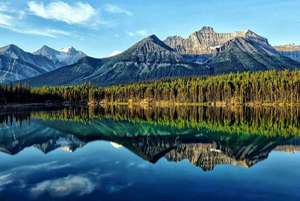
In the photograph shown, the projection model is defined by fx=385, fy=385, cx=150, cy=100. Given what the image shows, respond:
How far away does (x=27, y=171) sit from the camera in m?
48.1

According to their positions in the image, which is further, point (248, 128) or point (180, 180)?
point (248, 128)

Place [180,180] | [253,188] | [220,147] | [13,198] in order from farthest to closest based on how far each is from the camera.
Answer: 1. [220,147]
2. [180,180]
3. [253,188]
4. [13,198]

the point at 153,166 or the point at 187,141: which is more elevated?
the point at 187,141

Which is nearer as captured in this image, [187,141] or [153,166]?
[153,166]

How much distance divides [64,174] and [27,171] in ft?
19.7

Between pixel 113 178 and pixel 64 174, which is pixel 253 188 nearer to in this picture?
pixel 113 178

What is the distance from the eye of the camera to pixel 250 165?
49.8 meters

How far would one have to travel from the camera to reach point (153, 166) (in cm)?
5000

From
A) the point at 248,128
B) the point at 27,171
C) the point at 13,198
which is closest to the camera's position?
the point at 13,198

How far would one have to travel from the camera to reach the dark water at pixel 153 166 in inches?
1415

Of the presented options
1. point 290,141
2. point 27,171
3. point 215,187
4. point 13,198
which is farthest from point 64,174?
point 290,141

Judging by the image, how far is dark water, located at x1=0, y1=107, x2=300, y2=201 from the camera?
3594 cm

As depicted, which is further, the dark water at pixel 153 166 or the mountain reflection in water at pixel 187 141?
the mountain reflection in water at pixel 187 141

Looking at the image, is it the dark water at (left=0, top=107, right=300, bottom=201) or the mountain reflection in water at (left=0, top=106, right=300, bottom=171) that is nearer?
the dark water at (left=0, top=107, right=300, bottom=201)
